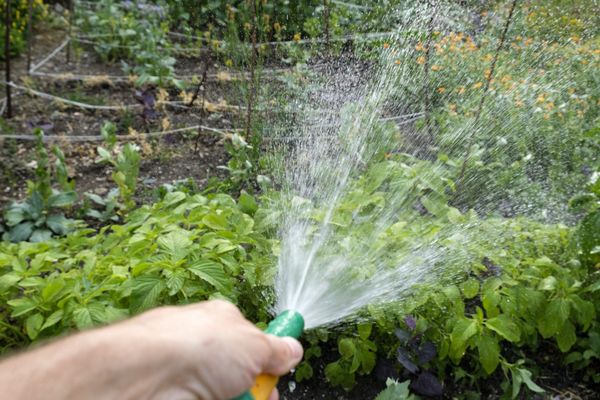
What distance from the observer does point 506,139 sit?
12.7 ft

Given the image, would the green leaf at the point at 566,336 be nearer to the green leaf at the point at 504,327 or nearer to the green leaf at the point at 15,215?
the green leaf at the point at 504,327

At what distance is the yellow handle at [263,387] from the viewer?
3.60 ft

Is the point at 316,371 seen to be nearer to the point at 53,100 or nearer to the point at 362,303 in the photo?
the point at 362,303

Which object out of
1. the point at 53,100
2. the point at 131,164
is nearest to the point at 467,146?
the point at 131,164

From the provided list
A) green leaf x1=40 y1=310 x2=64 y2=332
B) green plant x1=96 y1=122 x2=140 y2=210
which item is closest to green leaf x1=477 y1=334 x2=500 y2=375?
green leaf x1=40 y1=310 x2=64 y2=332

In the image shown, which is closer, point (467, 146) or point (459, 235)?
point (459, 235)

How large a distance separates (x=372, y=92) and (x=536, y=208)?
142 cm

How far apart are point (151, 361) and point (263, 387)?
0.95ft

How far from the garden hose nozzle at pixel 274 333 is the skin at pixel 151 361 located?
6cm

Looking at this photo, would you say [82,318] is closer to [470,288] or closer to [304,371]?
[304,371]

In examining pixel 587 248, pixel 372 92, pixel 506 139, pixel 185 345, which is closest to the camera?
pixel 185 345

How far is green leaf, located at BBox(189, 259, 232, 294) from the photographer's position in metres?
2.04

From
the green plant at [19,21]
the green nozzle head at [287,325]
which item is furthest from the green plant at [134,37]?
the green nozzle head at [287,325]

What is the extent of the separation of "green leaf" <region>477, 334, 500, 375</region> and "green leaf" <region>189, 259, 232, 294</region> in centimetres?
90
